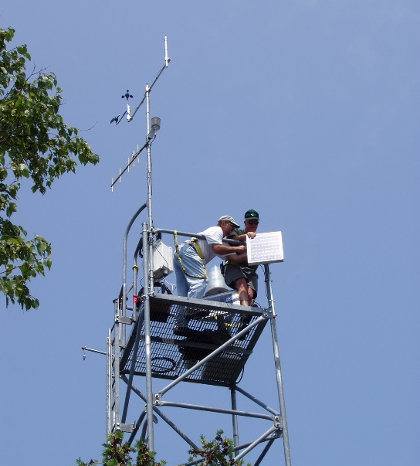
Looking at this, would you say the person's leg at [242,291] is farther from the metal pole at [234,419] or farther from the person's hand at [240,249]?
the metal pole at [234,419]

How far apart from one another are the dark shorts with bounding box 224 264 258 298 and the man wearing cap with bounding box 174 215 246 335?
195 millimetres

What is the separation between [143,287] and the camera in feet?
46.4

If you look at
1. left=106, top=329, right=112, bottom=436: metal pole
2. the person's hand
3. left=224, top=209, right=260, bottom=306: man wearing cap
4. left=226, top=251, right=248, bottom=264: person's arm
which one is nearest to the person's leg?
left=224, top=209, right=260, bottom=306: man wearing cap

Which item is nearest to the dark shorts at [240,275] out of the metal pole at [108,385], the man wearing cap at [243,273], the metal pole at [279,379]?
the man wearing cap at [243,273]

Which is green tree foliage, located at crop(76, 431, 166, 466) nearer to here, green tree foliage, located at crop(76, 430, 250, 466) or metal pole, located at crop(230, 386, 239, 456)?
green tree foliage, located at crop(76, 430, 250, 466)

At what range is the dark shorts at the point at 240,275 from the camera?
15.1 m

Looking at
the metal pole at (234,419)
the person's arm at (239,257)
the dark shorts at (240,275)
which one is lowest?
the metal pole at (234,419)

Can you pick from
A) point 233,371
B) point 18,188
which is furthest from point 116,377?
point 18,188

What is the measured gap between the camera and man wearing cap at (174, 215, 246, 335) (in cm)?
1481

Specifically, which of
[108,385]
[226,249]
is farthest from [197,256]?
[108,385]

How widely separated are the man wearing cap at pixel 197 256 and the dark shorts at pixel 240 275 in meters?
0.19

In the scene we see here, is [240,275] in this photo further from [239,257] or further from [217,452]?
[217,452]

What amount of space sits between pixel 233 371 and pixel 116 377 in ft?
6.02

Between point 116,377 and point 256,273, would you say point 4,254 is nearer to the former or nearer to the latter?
point 116,377
